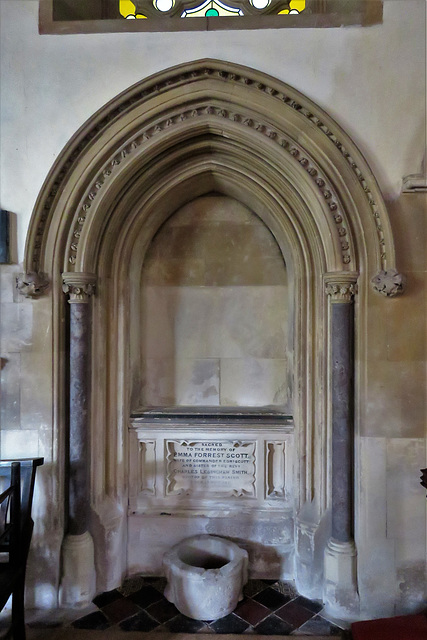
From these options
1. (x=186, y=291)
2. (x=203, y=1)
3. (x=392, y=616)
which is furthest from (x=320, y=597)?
(x=203, y=1)

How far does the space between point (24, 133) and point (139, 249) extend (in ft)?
3.73

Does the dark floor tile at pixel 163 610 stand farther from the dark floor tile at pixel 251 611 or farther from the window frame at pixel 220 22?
the window frame at pixel 220 22

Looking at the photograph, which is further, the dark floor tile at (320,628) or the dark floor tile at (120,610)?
the dark floor tile at (120,610)

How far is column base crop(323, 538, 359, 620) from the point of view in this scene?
9.21ft

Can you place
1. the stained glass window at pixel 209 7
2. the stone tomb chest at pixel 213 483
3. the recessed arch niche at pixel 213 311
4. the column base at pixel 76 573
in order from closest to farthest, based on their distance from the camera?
the column base at pixel 76 573
the stained glass window at pixel 209 7
the stone tomb chest at pixel 213 483
the recessed arch niche at pixel 213 311

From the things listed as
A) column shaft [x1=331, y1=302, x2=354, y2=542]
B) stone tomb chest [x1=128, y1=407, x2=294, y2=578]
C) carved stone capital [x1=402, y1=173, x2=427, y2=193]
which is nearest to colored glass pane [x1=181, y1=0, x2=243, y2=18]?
carved stone capital [x1=402, y1=173, x2=427, y2=193]

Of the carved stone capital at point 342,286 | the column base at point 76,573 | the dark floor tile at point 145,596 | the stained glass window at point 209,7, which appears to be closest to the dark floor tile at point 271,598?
the dark floor tile at point 145,596

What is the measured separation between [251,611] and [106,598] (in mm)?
1026

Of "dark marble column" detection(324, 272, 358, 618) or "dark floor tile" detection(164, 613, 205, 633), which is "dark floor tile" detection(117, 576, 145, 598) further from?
"dark marble column" detection(324, 272, 358, 618)

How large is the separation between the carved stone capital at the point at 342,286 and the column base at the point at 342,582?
165 centimetres

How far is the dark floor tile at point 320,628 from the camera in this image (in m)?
2.68

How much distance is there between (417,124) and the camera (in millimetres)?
2830

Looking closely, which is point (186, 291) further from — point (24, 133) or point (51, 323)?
point (24, 133)

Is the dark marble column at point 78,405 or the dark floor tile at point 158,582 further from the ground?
the dark marble column at point 78,405
